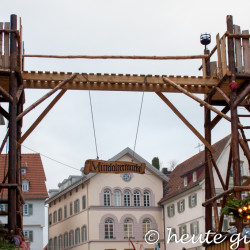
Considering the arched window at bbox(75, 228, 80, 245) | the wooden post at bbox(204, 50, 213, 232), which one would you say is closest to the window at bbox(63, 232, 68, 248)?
the arched window at bbox(75, 228, 80, 245)

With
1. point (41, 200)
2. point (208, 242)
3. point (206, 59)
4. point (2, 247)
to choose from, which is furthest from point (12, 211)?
point (41, 200)

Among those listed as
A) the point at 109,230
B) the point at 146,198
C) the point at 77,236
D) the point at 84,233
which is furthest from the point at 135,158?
the point at 77,236

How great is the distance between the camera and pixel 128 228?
2456 inches

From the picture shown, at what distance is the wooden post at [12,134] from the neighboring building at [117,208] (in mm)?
43067

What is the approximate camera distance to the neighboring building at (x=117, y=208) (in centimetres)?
6141

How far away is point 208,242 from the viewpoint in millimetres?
18625

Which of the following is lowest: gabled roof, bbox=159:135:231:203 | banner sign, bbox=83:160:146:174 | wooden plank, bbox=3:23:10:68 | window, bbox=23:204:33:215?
banner sign, bbox=83:160:146:174

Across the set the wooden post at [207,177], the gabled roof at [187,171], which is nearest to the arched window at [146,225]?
the gabled roof at [187,171]

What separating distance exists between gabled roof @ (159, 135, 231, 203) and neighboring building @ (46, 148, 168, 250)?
1044mm

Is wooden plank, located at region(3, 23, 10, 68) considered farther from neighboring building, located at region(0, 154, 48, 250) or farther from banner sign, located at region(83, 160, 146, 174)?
neighboring building, located at region(0, 154, 48, 250)

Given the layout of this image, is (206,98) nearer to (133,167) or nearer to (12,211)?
(133,167)

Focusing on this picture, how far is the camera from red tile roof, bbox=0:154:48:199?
2253 inches

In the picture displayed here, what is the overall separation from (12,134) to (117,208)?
46113 millimetres

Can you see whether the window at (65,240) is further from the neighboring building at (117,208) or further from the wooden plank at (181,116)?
the wooden plank at (181,116)
